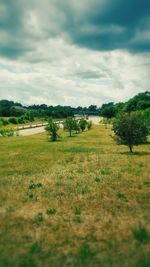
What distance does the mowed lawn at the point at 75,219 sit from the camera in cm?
1062

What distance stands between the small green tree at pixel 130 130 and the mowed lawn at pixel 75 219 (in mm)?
13068

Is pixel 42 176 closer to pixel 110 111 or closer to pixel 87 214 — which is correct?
pixel 87 214

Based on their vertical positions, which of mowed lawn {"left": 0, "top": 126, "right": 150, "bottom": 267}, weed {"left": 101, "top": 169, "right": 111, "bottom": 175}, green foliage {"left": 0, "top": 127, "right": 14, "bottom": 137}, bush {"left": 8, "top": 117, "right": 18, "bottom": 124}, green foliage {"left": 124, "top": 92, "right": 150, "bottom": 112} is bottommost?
green foliage {"left": 0, "top": 127, "right": 14, "bottom": 137}

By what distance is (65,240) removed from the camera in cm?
1192

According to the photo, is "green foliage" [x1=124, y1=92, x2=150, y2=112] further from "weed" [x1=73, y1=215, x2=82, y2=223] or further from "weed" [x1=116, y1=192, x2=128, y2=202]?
"weed" [x1=73, y1=215, x2=82, y2=223]

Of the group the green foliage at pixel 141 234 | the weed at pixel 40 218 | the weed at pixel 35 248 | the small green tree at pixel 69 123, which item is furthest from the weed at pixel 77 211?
the small green tree at pixel 69 123

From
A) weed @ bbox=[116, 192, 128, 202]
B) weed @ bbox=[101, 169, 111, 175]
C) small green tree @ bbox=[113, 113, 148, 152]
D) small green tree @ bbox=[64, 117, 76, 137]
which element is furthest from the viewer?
small green tree @ bbox=[64, 117, 76, 137]

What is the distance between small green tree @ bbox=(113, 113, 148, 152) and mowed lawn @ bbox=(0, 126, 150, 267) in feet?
42.9

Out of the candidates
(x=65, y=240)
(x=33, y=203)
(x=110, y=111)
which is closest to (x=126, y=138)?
(x=33, y=203)

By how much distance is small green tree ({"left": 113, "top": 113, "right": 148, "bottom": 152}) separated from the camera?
3778 centimetres

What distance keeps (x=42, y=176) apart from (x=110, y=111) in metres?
169

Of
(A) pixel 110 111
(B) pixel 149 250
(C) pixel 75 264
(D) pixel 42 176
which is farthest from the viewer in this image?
(A) pixel 110 111

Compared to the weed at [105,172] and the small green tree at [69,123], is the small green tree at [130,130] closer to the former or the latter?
the weed at [105,172]

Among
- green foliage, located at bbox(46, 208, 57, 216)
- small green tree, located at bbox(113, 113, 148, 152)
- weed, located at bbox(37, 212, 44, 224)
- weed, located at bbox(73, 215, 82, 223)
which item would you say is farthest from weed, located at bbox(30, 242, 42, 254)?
small green tree, located at bbox(113, 113, 148, 152)
